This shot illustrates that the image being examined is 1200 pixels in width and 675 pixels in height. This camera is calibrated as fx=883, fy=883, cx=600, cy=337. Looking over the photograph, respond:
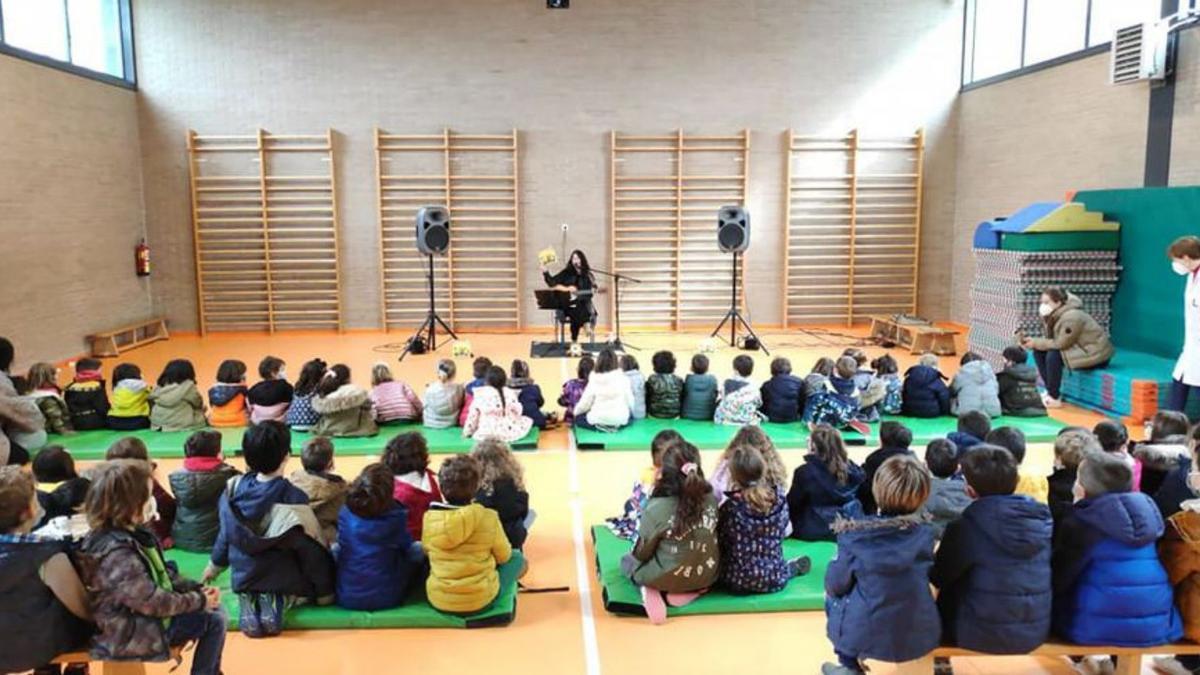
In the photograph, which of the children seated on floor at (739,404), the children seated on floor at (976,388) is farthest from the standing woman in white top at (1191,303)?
the children seated on floor at (739,404)

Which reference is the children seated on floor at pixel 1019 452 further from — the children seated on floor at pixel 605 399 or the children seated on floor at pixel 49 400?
the children seated on floor at pixel 49 400

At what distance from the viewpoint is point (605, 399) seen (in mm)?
7051

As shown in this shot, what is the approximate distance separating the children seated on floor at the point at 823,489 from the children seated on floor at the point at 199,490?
293 centimetres

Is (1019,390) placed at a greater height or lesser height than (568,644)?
greater

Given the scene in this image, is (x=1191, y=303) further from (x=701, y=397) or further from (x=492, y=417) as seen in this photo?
(x=492, y=417)

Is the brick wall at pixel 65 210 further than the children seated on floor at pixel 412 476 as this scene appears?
Yes

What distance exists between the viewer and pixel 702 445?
22.2ft

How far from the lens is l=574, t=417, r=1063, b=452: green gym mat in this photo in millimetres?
6781

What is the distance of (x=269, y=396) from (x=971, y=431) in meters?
5.14

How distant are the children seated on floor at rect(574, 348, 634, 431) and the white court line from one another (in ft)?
0.90

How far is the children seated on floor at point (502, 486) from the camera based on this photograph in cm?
436

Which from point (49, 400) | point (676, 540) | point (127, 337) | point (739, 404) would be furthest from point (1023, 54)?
point (127, 337)

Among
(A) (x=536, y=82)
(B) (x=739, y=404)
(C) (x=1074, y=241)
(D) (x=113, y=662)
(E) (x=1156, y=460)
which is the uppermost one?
(A) (x=536, y=82)

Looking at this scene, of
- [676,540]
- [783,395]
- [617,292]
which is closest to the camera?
[676,540]
